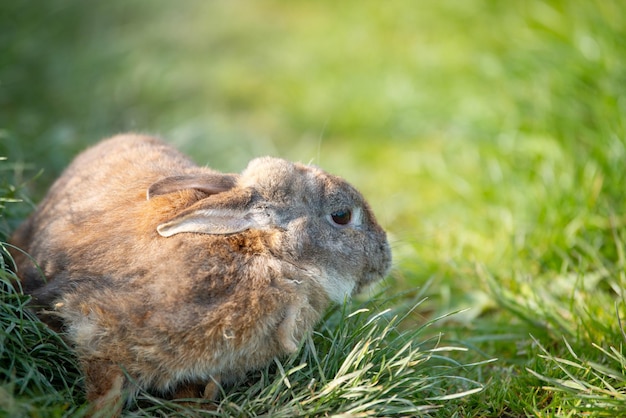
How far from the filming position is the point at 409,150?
6.54 meters

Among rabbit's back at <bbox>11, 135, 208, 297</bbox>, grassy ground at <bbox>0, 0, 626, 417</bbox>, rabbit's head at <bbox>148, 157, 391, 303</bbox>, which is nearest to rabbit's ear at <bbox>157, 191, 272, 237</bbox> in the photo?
rabbit's head at <bbox>148, 157, 391, 303</bbox>

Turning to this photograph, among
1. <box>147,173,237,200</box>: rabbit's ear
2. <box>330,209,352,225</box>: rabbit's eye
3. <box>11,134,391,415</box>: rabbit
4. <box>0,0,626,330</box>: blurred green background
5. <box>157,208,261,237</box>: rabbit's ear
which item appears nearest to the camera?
<box>11,134,391,415</box>: rabbit

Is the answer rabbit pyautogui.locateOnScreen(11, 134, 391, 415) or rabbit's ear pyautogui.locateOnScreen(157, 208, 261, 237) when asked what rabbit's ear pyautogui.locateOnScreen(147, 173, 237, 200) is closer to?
rabbit pyautogui.locateOnScreen(11, 134, 391, 415)

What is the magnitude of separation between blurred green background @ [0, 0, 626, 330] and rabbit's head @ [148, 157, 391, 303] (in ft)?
2.31

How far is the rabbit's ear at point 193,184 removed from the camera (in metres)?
3.13

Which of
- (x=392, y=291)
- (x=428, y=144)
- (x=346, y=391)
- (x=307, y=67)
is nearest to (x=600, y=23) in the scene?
(x=428, y=144)

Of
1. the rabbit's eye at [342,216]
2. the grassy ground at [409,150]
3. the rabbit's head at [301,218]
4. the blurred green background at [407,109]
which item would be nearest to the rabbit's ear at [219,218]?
the rabbit's head at [301,218]

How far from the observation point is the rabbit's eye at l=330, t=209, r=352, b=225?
11.4 feet

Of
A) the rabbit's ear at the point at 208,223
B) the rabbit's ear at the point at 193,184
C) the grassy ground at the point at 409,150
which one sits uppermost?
the rabbit's ear at the point at 193,184

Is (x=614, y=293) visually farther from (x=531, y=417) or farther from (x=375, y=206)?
(x=375, y=206)

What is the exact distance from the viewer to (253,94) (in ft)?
25.2

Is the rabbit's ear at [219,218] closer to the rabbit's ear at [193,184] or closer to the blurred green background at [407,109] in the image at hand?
the rabbit's ear at [193,184]

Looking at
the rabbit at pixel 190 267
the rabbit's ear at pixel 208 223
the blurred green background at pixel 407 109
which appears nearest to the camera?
the rabbit at pixel 190 267

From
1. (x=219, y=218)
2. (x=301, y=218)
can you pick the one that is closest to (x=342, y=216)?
(x=301, y=218)
